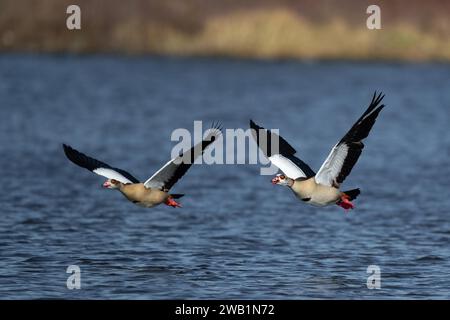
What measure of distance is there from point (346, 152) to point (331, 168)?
0.96 feet

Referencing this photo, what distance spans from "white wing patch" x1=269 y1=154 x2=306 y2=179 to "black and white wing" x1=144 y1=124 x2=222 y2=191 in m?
1.04

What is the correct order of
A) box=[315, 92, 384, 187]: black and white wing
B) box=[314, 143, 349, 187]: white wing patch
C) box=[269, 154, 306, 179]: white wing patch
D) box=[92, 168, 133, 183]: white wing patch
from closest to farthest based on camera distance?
box=[315, 92, 384, 187]: black and white wing
box=[314, 143, 349, 187]: white wing patch
box=[92, 168, 133, 183]: white wing patch
box=[269, 154, 306, 179]: white wing patch

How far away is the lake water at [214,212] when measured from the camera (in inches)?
651

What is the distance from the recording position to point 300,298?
15570mm

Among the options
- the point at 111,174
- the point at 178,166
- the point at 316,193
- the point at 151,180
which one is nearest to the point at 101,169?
the point at 111,174

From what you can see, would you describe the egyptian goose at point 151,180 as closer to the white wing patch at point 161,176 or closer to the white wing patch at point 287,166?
the white wing patch at point 161,176

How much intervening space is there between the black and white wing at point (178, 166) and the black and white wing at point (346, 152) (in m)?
1.37

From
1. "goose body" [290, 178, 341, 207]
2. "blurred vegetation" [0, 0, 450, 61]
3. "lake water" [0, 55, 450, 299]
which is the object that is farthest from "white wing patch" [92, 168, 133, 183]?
"blurred vegetation" [0, 0, 450, 61]

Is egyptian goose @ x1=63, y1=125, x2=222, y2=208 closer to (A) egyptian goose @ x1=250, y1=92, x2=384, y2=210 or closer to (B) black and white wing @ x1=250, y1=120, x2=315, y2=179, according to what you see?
(B) black and white wing @ x1=250, y1=120, x2=315, y2=179

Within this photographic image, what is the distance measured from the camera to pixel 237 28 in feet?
182

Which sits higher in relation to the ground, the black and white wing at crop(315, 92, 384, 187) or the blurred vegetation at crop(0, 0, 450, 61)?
the blurred vegetation at crop(0, 0, 450, 61)

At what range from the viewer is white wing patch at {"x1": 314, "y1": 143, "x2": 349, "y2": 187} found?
15.6m
